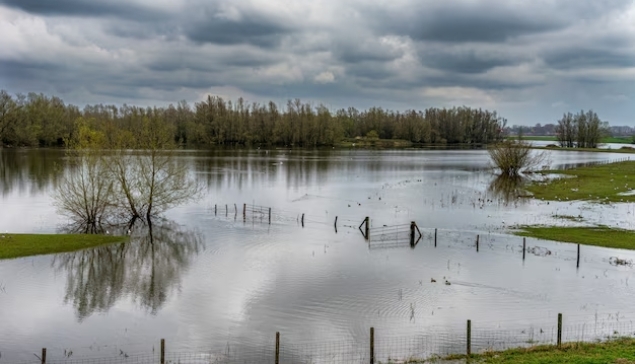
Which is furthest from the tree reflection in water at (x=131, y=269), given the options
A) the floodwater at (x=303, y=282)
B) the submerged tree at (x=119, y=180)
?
the submerged tree at (x=119, y=180)

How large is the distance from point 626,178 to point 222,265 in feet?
250

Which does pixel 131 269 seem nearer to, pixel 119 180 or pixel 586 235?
pixel 119 180

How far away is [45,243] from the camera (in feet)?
132

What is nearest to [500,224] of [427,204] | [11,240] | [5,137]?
[427,204]

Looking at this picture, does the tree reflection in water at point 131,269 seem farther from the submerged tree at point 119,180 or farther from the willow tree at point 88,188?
the submerged tree at point 119,180

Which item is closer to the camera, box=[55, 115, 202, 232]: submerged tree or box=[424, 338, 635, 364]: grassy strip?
box=[424, 338, 635, 364]: grassy strip

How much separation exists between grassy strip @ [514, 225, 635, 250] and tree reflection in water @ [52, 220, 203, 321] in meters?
28.8

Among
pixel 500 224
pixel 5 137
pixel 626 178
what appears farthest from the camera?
pixel 5 137

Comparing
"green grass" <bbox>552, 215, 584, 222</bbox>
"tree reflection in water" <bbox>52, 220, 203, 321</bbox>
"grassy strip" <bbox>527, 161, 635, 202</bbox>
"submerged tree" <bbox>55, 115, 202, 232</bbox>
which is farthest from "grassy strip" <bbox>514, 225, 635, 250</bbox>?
"submerged tree" <bbox>55, 115, 202, 232</bbox>

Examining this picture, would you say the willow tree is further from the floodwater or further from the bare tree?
the bare tree

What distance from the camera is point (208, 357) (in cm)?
2194

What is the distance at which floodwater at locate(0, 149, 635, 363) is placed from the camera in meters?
24.7

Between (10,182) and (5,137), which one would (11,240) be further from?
(5,137)

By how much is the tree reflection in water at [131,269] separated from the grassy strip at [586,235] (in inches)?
1135
